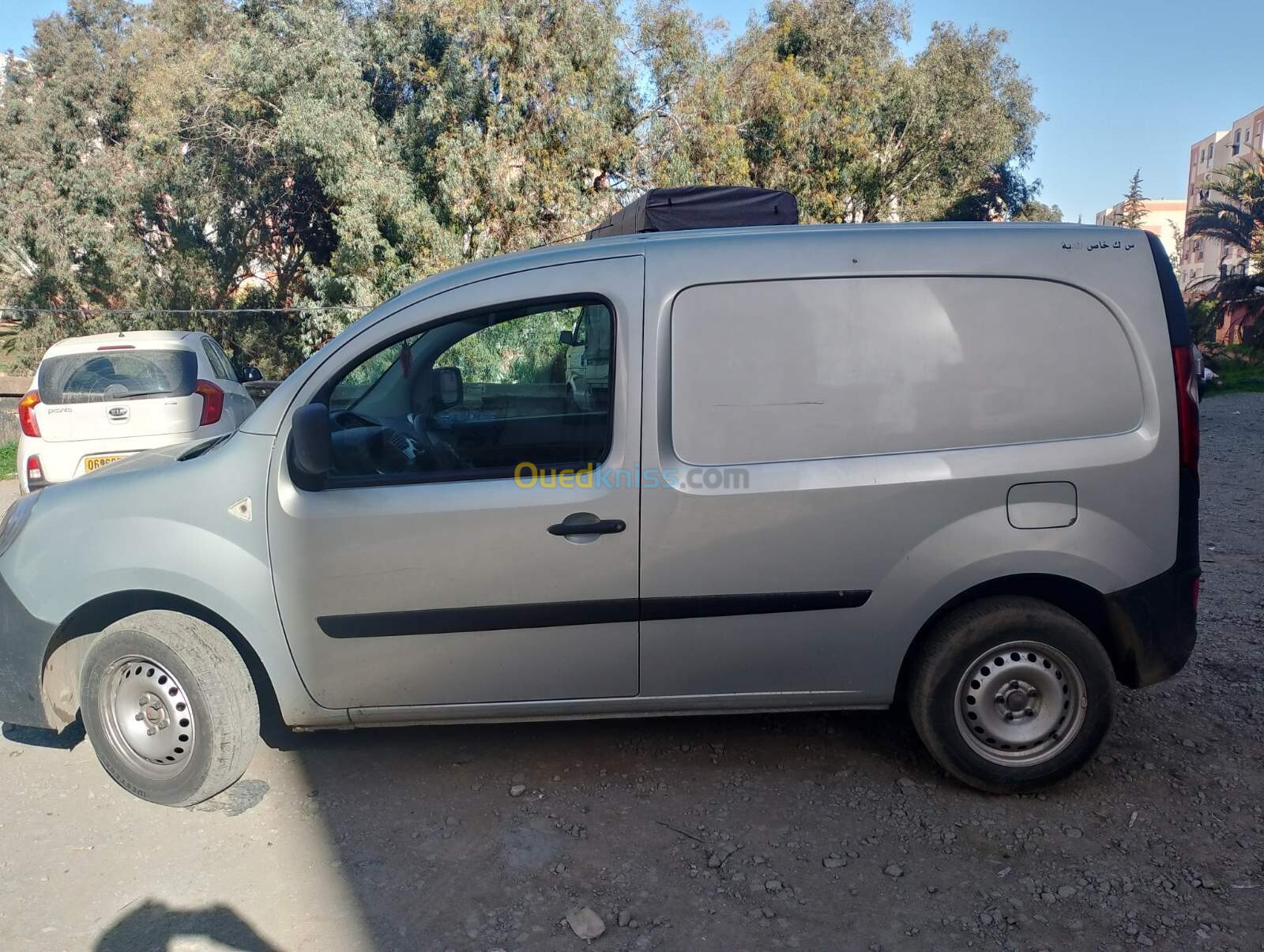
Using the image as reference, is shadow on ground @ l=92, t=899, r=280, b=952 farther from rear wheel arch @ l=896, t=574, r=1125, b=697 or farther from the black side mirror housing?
rear wheel arch @ l=896, t=574, r=1125, b=697

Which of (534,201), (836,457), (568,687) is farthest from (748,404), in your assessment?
(534,201)

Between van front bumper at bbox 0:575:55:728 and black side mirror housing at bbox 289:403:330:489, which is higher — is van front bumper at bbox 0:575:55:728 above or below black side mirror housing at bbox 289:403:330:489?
below

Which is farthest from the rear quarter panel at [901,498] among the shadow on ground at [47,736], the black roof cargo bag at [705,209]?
the black roof cargo bag at [705,209]

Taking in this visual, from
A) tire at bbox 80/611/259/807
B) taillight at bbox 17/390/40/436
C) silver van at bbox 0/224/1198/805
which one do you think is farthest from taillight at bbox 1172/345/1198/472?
taillight at bbox 17/390/40/436

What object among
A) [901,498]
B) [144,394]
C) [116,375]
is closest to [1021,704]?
[901,498]

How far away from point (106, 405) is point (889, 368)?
6.76 metres

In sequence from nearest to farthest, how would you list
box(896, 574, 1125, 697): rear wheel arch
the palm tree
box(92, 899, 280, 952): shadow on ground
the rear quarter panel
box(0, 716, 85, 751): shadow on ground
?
box(92, 899, 280, 952): shadow on ground < the rear quarter panel < box(896, 574, 1125, 697): rear wheel arch < box(0, 716, 85, 751): shadow on ground < the palm tree

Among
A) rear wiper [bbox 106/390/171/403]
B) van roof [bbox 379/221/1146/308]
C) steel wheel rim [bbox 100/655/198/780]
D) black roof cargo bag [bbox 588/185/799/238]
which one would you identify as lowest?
steel wheel rim [bbox 100/655/198/780]

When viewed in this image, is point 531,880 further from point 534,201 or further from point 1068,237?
point 534,201

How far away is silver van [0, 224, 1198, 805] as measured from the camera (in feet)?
10.9

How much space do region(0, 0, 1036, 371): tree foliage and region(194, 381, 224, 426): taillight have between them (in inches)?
294

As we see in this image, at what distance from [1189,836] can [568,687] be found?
2157 mm

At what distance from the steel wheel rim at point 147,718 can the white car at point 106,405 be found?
4.45m

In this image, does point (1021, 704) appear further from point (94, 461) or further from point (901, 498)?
point (94, 461)
